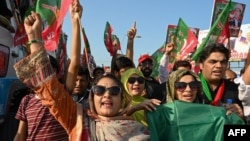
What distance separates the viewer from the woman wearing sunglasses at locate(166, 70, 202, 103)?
117 inches

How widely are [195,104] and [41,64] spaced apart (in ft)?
3.66

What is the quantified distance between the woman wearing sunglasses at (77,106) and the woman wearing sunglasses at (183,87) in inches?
15.9

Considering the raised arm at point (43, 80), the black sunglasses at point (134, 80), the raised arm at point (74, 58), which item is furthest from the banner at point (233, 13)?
the raised arm at point (43, 80)

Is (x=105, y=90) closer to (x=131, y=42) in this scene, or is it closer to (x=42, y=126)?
(x=42, y=126)

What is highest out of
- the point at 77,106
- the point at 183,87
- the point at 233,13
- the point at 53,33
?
the point at 233,13

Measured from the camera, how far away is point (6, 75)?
3963mm

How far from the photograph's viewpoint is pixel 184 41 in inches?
327

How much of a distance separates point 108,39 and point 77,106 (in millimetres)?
4706

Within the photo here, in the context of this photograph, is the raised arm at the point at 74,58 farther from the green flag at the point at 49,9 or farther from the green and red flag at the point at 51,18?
the green flag at the point at 49,9

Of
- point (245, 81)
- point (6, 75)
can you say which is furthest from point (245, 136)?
point (6, 75)

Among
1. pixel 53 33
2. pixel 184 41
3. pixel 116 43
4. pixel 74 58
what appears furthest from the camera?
pixel 184 41

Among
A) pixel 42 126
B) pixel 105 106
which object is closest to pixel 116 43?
pixel 42 126

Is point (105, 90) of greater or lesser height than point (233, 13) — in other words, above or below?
below

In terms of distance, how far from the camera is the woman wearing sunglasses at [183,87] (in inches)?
117
